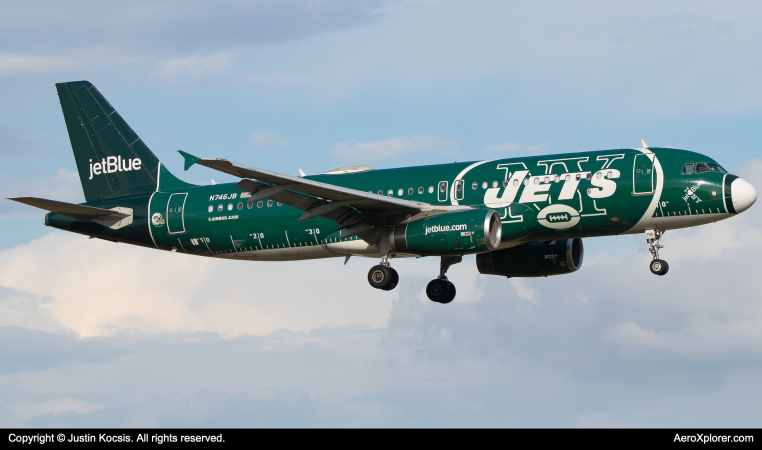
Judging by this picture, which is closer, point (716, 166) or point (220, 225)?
point (716, 166)

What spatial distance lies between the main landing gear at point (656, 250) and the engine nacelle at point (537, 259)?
17.3 feet

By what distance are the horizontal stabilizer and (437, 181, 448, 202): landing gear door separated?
48.9ft

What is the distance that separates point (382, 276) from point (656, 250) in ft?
35.4

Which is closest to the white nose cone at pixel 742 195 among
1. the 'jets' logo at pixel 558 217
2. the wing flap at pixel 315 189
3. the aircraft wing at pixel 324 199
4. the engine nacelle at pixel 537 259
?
the 'jets' logo at pixel 558 217

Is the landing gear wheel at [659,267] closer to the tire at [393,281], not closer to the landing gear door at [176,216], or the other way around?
the tire at [393,281]

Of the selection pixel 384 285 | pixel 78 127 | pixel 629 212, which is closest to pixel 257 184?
pixel 384 285

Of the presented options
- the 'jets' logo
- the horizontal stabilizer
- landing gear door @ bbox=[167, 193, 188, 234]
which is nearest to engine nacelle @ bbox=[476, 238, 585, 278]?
the 'jets' logo

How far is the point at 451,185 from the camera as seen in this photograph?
36844 millimetres

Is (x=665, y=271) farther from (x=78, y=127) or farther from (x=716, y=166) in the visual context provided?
Result: (x=78, y=127)

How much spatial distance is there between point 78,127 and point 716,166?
29916 millimetres

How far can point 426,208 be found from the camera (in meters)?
35.9

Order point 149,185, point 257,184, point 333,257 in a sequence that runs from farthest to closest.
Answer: point 149,185 < point 333,257 < point 257,184

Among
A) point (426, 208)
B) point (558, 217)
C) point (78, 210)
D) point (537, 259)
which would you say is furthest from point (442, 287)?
point (78, 210)

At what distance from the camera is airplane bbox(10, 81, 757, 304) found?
34.0 meters
